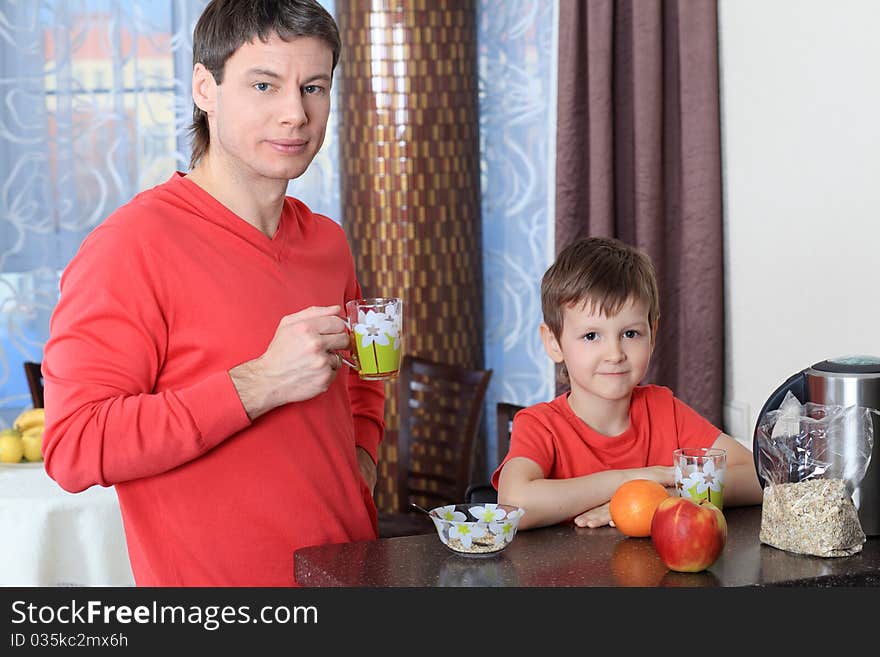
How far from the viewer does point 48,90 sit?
4.09m

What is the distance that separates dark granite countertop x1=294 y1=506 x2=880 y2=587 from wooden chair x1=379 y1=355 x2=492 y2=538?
73.9 inches

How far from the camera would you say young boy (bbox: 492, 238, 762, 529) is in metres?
1.92

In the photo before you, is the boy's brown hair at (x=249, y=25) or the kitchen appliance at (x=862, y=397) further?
the boy's brown hair at (x=249, y=25)

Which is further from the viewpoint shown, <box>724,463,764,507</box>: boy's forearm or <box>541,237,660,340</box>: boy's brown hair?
<box>541,237,660,340</box>: boy's brown hair

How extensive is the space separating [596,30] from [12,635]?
247 cm

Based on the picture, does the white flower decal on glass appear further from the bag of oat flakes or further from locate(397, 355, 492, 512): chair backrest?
locate(397, 355, 492, 512): chair backrest

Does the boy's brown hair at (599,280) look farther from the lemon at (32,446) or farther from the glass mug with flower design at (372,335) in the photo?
the lemon at (32,446)

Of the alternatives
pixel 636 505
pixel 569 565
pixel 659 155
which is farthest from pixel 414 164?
pixel 569 565

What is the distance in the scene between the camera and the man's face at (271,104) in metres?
1.68

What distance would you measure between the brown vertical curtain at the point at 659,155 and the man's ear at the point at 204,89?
5.65 ft

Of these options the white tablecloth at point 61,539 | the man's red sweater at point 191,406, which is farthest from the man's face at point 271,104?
the white tablecloth at point 61,539

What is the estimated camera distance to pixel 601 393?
1.93 meters

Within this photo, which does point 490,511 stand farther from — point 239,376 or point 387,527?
point 387,527

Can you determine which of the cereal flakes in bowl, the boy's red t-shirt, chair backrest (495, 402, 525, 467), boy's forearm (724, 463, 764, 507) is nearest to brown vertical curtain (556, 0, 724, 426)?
chair backrest (495, 402, 525, 467)
